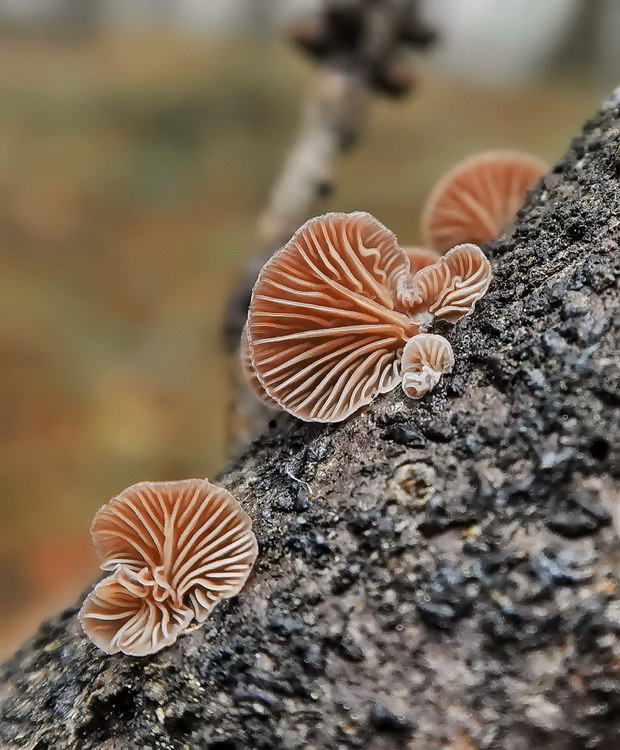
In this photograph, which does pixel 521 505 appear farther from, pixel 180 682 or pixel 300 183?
pixel 300 183

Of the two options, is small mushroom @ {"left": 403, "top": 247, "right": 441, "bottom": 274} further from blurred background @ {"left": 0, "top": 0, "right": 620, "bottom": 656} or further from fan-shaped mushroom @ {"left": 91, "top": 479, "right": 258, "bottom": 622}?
blurred background @ {"left": 0, "top": 0, "right": 620, "bottom": 656}

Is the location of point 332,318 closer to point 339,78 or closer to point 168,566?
point 168,566

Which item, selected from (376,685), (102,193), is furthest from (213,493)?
(102,193)

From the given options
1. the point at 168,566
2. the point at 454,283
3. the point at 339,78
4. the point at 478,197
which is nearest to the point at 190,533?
the point at 168,566

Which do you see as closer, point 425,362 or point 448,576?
point 448,576

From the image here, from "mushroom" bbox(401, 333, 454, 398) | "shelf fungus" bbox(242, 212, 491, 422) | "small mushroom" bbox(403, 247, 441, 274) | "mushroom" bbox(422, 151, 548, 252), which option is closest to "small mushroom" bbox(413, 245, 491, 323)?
"shelf fungus" bbox(242, 212, 491, 422)

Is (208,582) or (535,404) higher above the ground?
(208,582)

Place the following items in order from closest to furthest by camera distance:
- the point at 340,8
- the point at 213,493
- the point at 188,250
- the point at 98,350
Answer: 1. the point at 213,493
2. the point at 340,8
3. the point at 98,350
4. the point at 188,250
